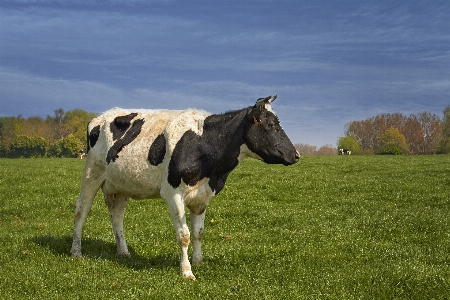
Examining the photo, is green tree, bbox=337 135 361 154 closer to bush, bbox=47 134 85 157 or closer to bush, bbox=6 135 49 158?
bush, bbox=47 134 85 157

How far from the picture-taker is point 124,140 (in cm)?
1102

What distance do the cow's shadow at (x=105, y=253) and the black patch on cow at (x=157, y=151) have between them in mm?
2294

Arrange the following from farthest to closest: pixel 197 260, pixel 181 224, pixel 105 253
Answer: pixel 105 253, pixel 197 260, pixel 181 224

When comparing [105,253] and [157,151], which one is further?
[105,253]

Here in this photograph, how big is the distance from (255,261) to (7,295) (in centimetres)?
513

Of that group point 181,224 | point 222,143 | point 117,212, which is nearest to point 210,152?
point 222,143

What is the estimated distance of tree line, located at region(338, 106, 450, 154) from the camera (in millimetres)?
143375

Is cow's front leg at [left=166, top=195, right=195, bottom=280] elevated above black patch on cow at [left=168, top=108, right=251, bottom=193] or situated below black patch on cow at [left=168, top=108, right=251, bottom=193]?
below

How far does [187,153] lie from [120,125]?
242 centimetres

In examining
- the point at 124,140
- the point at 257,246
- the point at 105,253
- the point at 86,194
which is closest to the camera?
the point at 124,140

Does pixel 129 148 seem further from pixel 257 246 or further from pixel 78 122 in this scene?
pixel 78 122

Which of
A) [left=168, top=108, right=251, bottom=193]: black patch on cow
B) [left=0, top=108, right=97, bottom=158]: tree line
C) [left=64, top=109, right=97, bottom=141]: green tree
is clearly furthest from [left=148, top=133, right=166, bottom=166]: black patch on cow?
[left=64, top=109, right=97, bottom=141]: green tree

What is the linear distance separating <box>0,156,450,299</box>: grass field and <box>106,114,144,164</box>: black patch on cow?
2383 millimetres

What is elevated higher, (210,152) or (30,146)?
(30,146)
